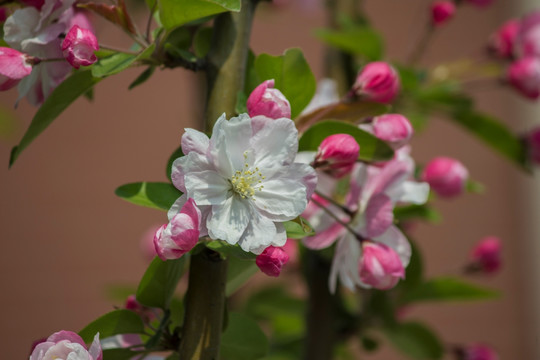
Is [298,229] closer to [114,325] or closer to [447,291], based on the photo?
[114,325]

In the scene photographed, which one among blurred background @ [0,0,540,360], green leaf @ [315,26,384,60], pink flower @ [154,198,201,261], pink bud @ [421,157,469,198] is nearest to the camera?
pink flower @ [154,198,201,261]

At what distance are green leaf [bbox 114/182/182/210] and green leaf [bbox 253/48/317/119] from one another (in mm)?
124

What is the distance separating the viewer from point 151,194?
1.64 feet

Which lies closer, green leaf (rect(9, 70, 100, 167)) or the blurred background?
green leaf (rect(9, 70, 100, 167))

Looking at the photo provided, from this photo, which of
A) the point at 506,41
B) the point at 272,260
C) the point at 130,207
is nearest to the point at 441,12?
the point at 506,41

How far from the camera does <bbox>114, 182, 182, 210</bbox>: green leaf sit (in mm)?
495

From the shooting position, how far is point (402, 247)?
602 mm

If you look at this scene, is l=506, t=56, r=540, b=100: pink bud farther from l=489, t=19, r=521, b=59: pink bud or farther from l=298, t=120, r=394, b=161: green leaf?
l=298, t=120, r=394, b=161: green leaf

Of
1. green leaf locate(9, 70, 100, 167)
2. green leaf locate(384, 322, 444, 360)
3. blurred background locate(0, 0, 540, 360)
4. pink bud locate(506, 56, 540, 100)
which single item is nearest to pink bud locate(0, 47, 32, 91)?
green leaf locate(9, 70, 100, 167)

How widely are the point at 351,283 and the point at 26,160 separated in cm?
203

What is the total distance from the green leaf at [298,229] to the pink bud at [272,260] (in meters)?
0.02

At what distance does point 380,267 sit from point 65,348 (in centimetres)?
26

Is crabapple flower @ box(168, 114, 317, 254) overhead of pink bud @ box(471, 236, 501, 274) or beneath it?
overhead

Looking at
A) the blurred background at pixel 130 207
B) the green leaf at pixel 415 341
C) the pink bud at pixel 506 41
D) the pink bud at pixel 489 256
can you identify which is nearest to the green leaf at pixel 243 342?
the green leaf at pixel 415 341
